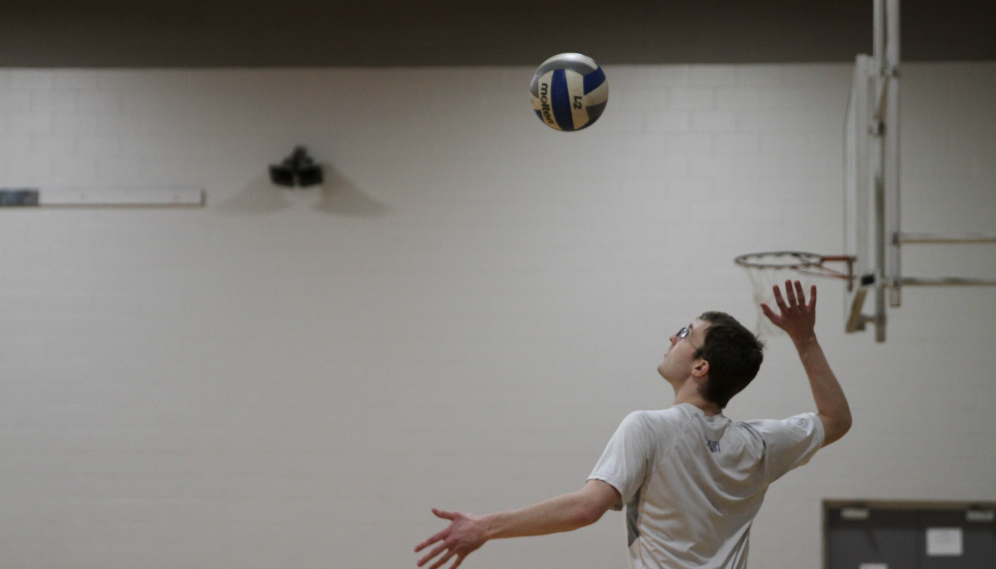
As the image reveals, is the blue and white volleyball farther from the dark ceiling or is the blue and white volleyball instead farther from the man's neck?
the dark ceiling

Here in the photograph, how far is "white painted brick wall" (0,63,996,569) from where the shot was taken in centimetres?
579

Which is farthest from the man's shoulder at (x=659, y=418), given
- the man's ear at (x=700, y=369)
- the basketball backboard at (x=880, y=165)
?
the basketball backboard at (x=880, y=165)

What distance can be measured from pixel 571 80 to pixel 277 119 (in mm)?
3044

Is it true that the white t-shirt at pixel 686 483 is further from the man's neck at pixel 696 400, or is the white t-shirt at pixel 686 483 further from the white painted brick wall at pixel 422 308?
the white painted brick wall at pixel 422 308

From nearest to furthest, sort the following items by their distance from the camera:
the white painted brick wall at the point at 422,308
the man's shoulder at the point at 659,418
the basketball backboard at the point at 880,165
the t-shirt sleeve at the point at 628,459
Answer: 1. the t-shirt sleeve at the point at 628,459
2. the man's shoulder at the point at 659,418
3. the basketball backboard at the point at 880,165
4. the white painted brick wall at the point at 422,308

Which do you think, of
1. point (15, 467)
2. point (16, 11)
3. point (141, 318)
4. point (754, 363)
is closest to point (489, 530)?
point (754, 363)

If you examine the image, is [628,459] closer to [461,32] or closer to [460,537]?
[460,537]

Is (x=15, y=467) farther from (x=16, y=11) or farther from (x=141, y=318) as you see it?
(x=16, y=11)

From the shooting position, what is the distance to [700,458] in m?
2.36

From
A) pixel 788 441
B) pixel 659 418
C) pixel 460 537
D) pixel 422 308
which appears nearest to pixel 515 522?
pixel 460 537

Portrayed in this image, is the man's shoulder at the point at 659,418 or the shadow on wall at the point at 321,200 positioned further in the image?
the shadow on wall at the point at 321,200

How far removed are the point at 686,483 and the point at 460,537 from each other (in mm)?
728

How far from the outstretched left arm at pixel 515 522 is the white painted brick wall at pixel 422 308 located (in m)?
3.76

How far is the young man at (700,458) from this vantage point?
7.22 feet
